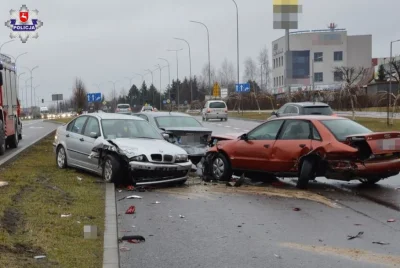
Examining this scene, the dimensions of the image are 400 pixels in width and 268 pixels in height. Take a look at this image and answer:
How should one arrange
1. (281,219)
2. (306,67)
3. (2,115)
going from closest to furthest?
(281,219) < (2,115) < (306,67)

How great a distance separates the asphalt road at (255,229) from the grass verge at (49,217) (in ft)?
1.44

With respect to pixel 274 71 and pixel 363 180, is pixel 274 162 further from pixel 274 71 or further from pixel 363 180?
pixel 274 71

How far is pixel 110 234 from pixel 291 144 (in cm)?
497

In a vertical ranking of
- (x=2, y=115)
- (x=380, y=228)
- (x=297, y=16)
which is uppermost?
(x=297, y=16)

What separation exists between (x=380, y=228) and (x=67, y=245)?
13.6 feet

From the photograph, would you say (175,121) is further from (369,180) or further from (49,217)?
(49,217)

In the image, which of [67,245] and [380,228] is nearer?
[67,245]

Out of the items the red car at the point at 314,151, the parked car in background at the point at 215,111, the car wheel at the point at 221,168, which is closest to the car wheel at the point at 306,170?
the red car at the point at 314,151

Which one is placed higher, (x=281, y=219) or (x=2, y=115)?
(x=2, y=115)

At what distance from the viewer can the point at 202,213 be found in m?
8.68

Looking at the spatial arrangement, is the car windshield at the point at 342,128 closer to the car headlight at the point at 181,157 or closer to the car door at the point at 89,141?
the car headlight at the point at 181,157

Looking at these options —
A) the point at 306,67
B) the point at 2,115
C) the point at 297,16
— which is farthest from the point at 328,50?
the point at 2,115

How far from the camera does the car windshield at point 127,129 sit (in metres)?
12.1

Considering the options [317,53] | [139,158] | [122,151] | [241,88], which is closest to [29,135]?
[122,151]
